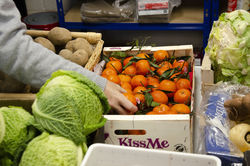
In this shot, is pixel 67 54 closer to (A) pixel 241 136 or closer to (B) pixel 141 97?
(B) pixel 141 97

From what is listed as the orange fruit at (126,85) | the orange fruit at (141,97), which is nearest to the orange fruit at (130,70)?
the orange fruit at (126,85)

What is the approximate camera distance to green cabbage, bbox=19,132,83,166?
688 mm

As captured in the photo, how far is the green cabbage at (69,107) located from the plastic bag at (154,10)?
169 centimetres

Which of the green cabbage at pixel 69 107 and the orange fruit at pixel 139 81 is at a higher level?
the green cabbage at pixel 69 107

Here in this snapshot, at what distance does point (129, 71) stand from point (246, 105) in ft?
2.10

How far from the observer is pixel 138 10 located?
7.94 feet

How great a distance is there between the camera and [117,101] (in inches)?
38.8

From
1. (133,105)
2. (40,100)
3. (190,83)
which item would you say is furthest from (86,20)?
(40,100)

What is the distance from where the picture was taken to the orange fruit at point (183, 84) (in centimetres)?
120

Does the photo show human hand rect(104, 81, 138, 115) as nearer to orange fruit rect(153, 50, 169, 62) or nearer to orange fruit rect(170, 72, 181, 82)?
orange fruit rect(170, 72, 181, 82)

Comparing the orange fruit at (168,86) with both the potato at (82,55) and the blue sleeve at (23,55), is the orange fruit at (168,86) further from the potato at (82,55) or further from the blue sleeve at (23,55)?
the potato at (82,55)

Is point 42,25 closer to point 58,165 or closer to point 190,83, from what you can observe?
point 190,83

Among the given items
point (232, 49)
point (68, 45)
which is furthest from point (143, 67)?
point (68, 45)

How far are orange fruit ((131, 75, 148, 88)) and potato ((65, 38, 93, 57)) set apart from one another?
0.42 metres
